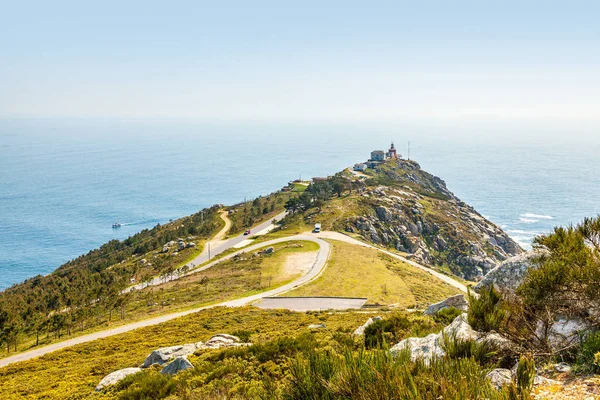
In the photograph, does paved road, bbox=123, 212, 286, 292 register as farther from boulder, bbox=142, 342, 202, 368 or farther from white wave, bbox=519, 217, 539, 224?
white wave, bbox=519, 217, 539, 224

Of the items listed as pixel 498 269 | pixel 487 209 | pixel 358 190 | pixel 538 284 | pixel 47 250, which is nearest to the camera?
pixel 538 284

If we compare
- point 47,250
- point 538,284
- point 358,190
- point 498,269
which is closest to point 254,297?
point 498,269

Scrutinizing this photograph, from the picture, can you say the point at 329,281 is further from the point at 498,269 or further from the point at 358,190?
the point at 358,190

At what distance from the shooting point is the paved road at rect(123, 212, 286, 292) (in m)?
70.4

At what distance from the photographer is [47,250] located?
148375 mm

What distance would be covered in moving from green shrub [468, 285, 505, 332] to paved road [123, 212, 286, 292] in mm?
68304

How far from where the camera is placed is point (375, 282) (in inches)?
2144

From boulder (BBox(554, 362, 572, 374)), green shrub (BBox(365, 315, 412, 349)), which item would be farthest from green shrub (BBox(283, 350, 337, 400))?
green shrub (BBox(365, 315, 412, 349))

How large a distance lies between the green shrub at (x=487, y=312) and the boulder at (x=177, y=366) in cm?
1334

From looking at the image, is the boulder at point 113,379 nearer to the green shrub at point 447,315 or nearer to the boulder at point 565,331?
the green shrub at point 447,315

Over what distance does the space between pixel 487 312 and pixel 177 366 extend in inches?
574

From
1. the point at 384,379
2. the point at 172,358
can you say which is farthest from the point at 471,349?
the point at 172,358

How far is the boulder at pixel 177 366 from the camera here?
1683 cm

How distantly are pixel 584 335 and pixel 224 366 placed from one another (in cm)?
1311
